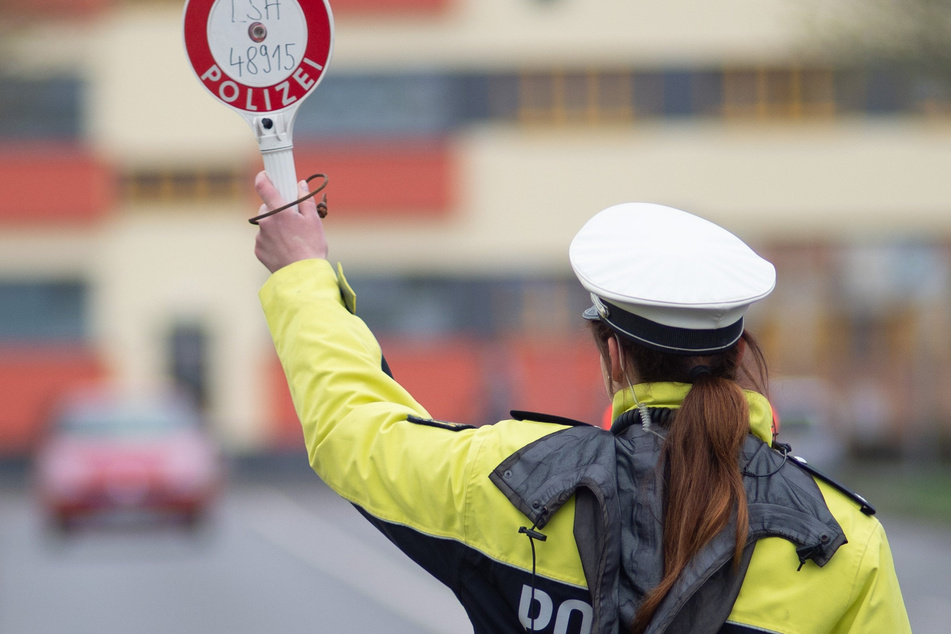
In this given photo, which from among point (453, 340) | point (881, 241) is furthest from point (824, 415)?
point (453, 340)

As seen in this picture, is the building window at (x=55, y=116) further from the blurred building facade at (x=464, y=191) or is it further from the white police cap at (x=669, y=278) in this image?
the white police cap at (x=669, y=278)

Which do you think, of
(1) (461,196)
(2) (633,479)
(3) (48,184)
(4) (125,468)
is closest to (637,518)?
(2) (633,479)

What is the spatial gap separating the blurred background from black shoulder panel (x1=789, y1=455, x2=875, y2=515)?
2642 cm

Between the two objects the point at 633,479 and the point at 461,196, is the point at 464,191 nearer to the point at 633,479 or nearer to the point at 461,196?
the point at 461,196

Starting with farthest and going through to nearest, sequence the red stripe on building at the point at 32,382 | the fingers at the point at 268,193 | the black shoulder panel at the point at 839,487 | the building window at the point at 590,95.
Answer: the building window at the point at 590,95, the red stripe on building at the point at 32,382, the fingers at the point at 268,193, the black shoulder panel at the point at 839,487

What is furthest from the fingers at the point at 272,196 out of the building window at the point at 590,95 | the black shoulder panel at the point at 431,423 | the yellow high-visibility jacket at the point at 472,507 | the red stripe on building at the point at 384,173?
the building window at the point at 590,95

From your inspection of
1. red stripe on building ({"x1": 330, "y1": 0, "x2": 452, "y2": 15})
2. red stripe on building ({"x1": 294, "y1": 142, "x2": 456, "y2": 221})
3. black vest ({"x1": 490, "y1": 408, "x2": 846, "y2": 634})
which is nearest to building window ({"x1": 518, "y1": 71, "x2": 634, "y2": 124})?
red stripe on building ({"x1": 330, "y1": 0, "x2": 452, "y2": 15})

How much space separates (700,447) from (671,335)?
0.52 ft

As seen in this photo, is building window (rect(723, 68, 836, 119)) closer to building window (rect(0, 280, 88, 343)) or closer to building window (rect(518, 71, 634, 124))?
building window (rect(518, 71, 634, 124))

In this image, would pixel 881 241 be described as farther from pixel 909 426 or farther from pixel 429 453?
pixel 429 453

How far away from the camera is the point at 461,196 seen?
2983 cm

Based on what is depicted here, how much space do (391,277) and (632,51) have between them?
22.8 ft

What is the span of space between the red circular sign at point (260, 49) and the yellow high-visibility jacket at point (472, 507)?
0.32 metres

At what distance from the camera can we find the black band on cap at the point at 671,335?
1.96 meters
